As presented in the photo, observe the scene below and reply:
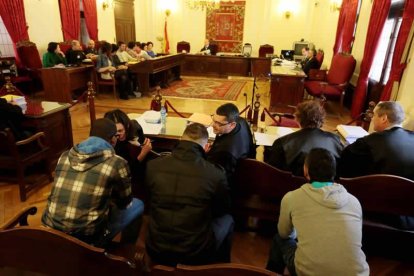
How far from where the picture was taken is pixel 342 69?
244 inches

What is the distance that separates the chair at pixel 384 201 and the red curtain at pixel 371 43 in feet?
12.4

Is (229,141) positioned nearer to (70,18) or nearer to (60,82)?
(60,82)

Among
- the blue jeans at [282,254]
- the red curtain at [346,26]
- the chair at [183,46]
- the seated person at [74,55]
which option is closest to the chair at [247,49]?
the chair at [183,46]

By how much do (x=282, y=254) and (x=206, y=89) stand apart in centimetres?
696

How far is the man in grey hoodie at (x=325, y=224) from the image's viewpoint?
4.30 ft

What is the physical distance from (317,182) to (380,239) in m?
1.15

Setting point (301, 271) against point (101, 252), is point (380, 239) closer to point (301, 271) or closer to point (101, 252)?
point (301, 271)

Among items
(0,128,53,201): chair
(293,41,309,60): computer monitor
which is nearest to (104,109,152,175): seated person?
(0,128,53,201): chair

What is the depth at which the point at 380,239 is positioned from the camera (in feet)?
7.18

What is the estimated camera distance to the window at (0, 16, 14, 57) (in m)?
6.68

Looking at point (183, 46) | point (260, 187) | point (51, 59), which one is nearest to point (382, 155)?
point (260, 187)

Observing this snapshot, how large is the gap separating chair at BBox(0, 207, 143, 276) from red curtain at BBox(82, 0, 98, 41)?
860cm

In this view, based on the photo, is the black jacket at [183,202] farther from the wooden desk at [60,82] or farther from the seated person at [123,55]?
the seated person at [123,55]

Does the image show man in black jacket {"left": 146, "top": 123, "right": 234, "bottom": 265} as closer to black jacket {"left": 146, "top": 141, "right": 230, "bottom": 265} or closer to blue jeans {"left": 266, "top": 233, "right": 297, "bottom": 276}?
black jacket {"left": 146, "top": 141, "right": 230, "bottom": 265}
